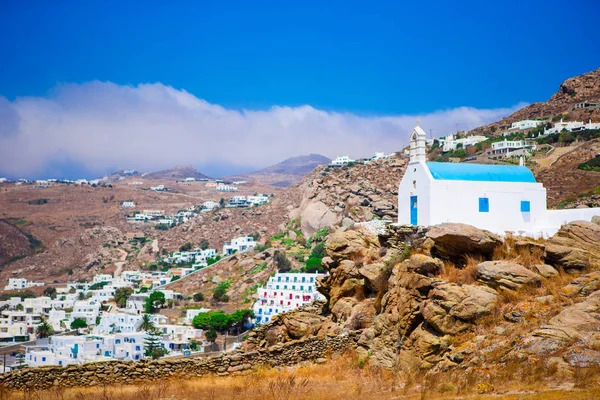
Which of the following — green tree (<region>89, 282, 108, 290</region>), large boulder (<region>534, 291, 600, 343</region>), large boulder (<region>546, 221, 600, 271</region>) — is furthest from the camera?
green tree (<region>89, 282, 108, 290</region>)

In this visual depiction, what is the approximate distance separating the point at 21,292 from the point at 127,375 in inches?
3487

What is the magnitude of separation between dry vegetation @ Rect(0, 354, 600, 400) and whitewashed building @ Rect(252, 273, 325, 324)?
4219 centimetres

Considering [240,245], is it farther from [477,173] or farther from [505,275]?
[505,275]

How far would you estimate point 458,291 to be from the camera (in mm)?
14148

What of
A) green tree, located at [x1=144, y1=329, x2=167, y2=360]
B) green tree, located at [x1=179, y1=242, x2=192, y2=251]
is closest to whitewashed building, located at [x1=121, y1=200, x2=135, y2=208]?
green tree, located at [x1=179, y1=242, x2=192, y2=251]

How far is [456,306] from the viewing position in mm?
13844

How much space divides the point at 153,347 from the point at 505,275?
132 feet

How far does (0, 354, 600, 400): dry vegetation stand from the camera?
33.3 feet

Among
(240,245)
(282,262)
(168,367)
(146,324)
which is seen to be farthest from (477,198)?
(240,245)

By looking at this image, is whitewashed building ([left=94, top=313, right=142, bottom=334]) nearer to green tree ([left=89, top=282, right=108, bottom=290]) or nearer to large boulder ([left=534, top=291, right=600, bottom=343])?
green tree ([left=89, top=282, right=108, bottom=290])

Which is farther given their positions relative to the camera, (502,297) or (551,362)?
(502,297)

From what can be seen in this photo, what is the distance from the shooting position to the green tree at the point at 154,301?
2698 inches

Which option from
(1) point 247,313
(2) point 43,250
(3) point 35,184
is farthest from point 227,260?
(3) point 35,184

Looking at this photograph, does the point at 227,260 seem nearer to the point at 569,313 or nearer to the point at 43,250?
the point at 43,250
